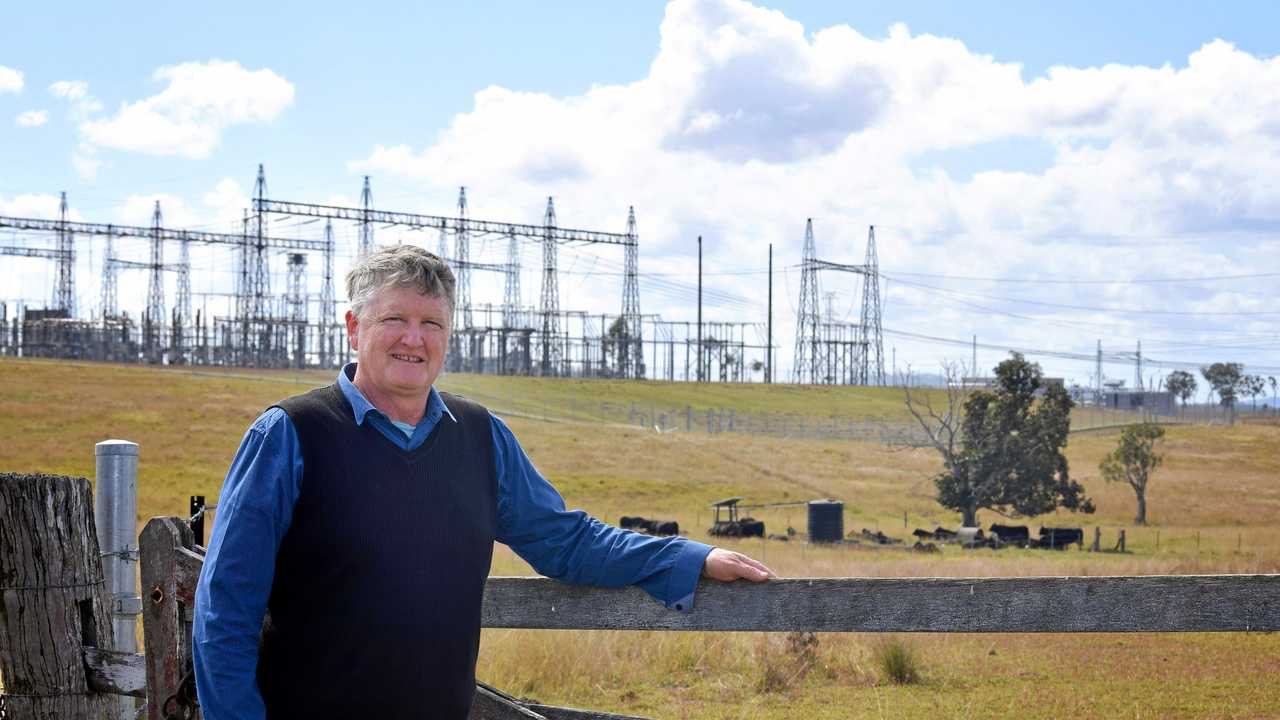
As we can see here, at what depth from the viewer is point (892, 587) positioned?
137 inches

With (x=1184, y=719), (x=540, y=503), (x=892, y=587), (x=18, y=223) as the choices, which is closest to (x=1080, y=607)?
(x=892, y=587)

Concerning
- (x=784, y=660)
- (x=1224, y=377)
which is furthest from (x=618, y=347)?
(x=784, y=660)

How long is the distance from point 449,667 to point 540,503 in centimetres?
60

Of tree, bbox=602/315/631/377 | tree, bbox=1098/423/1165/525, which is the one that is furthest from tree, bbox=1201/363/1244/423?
tree, bbox=1098/423/1165/525

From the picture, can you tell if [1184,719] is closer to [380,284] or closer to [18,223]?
[380,284]

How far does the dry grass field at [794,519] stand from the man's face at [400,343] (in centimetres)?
465

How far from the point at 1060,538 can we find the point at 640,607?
2710 centimetres

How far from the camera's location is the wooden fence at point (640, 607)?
131 inches

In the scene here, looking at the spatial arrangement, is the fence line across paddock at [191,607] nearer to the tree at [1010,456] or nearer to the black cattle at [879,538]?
the black cattle at [879,538]

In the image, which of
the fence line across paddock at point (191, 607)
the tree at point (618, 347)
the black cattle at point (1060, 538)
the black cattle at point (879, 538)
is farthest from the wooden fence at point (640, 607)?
the tree at point (618, 347)

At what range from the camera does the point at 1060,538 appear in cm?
2847

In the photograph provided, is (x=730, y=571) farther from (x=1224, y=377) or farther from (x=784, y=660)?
(x=1224, y=377)

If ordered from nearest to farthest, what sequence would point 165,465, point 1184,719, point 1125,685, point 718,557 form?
point 718,557
point 1184,719
point 1125,685
point 165,465

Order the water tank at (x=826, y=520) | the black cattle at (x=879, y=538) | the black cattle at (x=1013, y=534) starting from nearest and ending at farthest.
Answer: the black cattle at (x=879, y=538) < the black cattle at (x=1013, y=534) < the water tank at (x=826, y=520)
